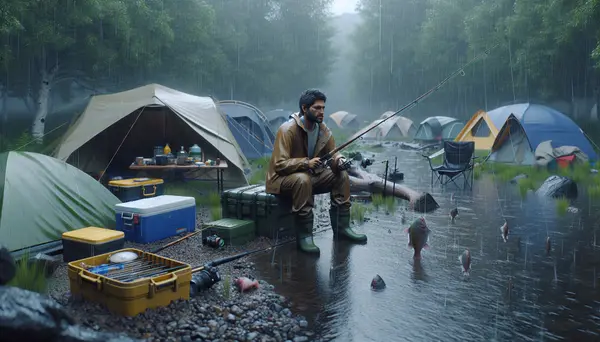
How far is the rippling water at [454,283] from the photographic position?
3.70 meters

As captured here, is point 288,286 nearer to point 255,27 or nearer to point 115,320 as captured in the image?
point 115,320

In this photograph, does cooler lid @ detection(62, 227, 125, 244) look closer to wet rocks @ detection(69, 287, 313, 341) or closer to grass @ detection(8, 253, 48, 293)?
grass @ detection(8, 253, 48, 293)

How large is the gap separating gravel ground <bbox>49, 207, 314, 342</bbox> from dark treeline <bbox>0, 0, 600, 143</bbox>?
11126 millimetres

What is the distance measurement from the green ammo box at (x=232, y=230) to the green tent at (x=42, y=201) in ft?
4.62

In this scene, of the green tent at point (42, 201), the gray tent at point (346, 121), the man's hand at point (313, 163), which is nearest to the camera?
the green tent at point (42, 201)

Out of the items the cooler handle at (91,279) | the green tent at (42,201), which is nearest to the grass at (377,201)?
the green tent at (42,201)

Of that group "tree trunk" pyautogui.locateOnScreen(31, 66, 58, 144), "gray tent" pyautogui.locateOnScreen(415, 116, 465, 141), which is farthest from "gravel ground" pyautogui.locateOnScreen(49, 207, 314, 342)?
"gray tent" pyautogui.locateOnScreen(415, 116, 465, 141)

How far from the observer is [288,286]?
15.3 feet

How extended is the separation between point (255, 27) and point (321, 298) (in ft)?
106

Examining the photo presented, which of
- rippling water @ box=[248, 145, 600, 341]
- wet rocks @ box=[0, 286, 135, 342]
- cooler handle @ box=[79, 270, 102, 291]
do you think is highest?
wet rocks @ box=[0, 286, 135, 342]

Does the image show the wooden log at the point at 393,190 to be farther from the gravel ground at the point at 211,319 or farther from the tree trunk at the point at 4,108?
the tree trunk at the point at 4,108

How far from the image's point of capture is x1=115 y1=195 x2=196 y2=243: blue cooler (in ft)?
19.9

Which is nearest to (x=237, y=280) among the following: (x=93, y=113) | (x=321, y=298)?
(x=321, y=298)

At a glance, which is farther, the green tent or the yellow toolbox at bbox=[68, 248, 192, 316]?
the green tent
